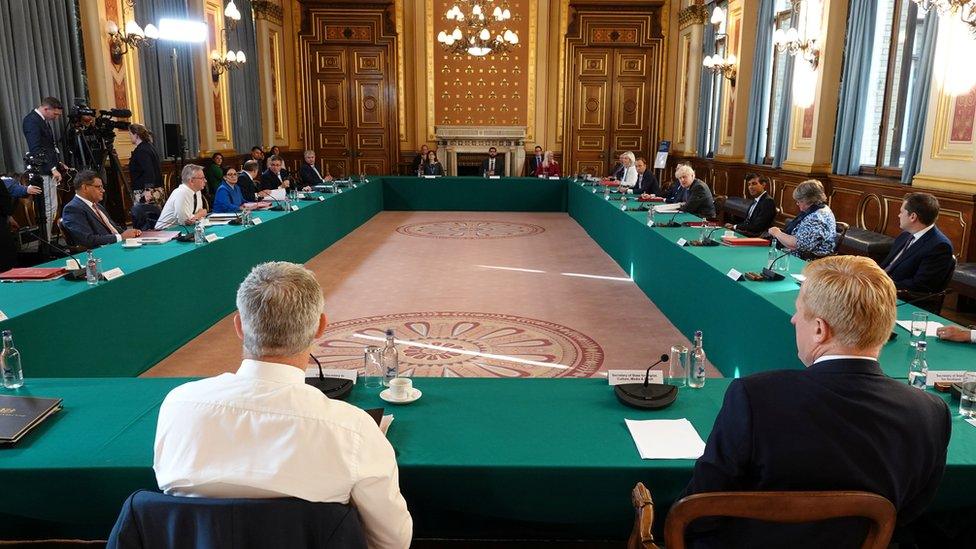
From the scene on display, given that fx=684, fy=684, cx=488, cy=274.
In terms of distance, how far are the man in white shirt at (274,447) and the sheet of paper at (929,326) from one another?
8.22 ft

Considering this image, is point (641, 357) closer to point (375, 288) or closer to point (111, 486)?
point (375, 288)

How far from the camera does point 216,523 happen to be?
3.93 ft

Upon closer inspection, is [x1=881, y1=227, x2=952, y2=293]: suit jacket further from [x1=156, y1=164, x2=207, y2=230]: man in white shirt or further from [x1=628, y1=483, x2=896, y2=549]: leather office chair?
[x1=156, y1=164, x2=207, y2=230]: man in white shirt

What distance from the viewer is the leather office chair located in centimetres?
125

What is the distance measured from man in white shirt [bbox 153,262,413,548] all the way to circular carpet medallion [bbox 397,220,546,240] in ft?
26.5

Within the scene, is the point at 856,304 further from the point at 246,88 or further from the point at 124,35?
the point at 246,88

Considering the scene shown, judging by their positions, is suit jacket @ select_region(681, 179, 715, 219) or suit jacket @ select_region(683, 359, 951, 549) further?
suit jacket @ select_region(681, 179, 715, 219)

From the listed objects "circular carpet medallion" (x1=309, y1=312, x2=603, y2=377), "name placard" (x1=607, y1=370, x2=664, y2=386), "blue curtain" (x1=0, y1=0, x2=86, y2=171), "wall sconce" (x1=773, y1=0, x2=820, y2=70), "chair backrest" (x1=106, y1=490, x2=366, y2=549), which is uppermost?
"wall sconce" (x1=773, y1=0, x2=820, y2=70)

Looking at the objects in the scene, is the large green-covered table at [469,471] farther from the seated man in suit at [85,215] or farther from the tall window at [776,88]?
the tall window at [776,88]

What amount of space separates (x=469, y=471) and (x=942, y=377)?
65.4 inches

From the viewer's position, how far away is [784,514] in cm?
126

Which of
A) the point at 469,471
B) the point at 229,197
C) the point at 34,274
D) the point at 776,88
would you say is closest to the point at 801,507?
the point at 469,471

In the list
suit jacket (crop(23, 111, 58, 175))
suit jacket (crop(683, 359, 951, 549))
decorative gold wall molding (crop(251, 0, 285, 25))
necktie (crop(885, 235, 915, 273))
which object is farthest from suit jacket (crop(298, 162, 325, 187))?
suit jacket (crop(683, 359, 951, 549))

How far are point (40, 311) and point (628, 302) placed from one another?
4355 mm
